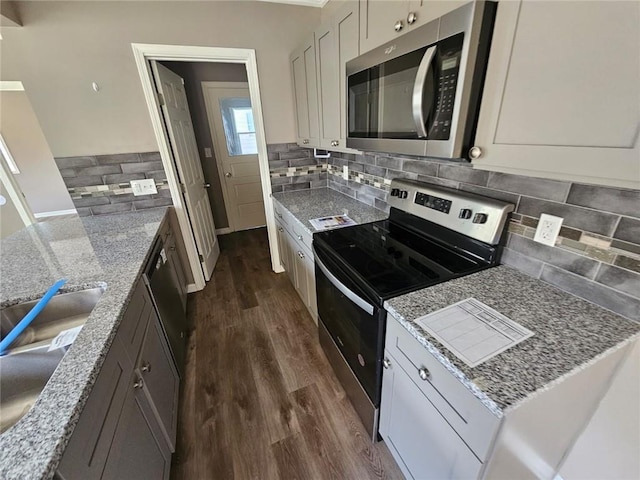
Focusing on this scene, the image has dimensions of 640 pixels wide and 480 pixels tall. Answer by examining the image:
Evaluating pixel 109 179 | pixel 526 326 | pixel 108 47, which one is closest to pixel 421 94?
pixel 526 326

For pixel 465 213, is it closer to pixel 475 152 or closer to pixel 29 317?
pixel 475 152

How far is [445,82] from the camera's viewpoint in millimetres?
864

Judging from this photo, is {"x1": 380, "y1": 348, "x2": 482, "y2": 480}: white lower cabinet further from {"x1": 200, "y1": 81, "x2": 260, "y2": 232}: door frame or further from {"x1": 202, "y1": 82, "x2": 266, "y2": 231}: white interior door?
{"x1": 200, "y1": 81, "x2": 260, "y2": 232}: door frame

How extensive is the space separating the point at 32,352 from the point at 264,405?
1110mm

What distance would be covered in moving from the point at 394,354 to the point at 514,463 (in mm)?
425

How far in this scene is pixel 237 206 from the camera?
13.1 ft

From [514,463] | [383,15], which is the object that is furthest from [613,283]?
[383,15]

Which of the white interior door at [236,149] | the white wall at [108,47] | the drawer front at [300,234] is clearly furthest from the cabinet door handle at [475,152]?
the white interior door at [236,149]

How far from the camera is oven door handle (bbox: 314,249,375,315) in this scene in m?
1.06

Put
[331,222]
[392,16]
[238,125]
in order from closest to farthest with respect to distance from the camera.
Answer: [392,16], [331,222], [238,125]

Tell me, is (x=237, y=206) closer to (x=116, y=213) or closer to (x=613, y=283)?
(x=116, y=213)

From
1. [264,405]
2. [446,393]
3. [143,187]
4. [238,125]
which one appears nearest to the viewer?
[446,393]

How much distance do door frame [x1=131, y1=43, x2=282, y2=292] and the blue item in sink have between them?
1.28 m

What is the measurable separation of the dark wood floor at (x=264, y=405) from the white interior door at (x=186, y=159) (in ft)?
2.13
